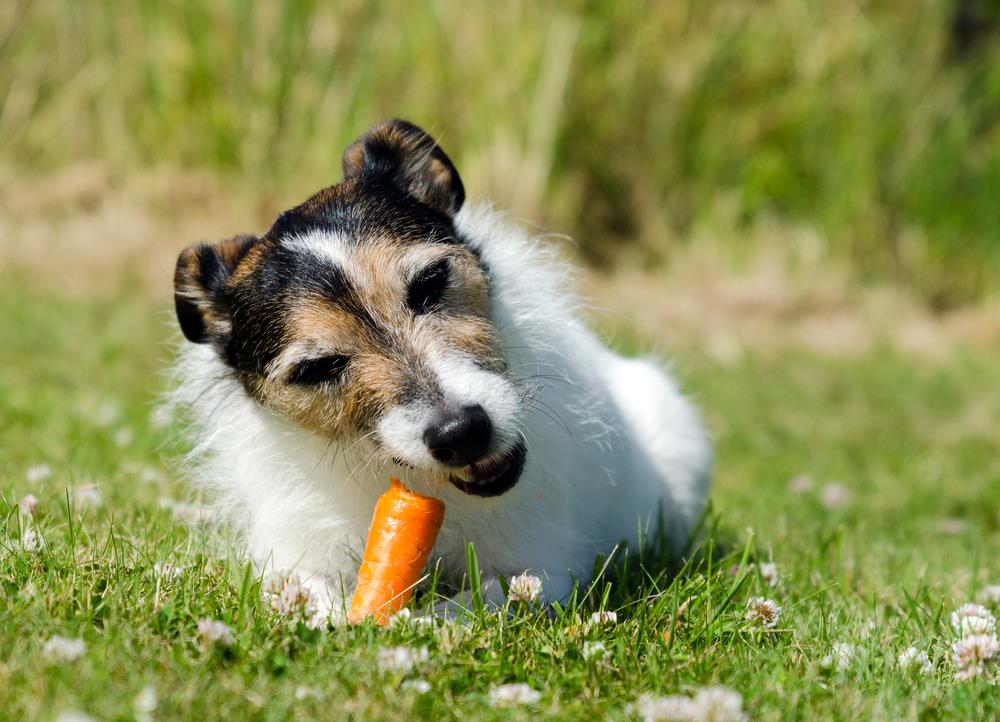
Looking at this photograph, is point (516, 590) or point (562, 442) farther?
point (562, 442)

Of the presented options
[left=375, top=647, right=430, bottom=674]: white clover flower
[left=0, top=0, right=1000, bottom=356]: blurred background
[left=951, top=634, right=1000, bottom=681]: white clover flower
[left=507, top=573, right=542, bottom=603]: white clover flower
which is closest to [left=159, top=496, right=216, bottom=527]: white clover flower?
[left=507, top=573, right=542, bottom=603]: white clover flower

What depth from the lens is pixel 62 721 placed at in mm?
2082

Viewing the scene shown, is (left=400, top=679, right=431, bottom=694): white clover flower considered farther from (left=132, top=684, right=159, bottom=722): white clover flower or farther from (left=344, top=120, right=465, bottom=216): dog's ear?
(left=344, top=120, right=465, bottom=216): dog's ear

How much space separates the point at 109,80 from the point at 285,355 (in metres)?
9.19

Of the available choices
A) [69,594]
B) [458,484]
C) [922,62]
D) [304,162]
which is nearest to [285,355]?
[458,484]

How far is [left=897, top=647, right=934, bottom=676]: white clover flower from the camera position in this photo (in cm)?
281

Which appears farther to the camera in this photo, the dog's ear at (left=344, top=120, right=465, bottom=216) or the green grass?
the dog's ear at (left=344, top=120, right=465, bottom=216)

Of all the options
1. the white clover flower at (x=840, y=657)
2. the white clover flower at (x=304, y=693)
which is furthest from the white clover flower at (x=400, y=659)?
the white clover flower at (x=840, y=657)

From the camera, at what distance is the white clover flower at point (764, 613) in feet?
10.2

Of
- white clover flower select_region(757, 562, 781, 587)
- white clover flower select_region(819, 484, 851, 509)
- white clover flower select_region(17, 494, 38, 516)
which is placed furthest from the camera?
white clover flower select_region(819, 484, 851, 509)

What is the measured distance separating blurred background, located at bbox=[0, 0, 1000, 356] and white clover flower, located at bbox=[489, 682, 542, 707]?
8114mm

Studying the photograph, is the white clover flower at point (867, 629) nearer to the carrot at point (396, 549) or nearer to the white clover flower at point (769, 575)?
the white clover flower at point (769, 575)

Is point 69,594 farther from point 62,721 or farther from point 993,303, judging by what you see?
point 993,303

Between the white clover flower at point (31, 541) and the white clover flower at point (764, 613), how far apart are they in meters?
2.14
